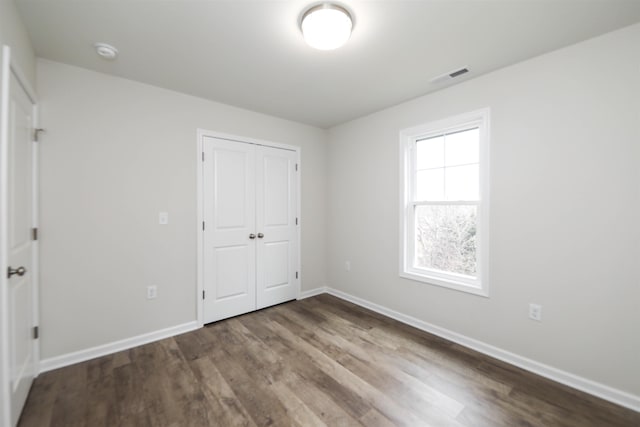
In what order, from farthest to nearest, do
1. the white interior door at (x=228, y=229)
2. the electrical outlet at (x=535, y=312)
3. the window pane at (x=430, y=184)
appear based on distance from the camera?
the white interior door at (x=228, y=229), the window pane at (x=430, y=184), the electrical outlet at (x=535, y=312)

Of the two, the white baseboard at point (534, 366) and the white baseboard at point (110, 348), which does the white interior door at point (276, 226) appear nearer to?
the white baseboard at point (110, 348)

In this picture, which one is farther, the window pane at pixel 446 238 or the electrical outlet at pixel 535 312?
the window pane at pixel 446 238

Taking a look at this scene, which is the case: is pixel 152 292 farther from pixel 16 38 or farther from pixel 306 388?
pixel 16 38

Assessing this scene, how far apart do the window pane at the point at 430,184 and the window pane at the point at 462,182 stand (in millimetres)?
64

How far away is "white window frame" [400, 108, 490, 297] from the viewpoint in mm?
2387

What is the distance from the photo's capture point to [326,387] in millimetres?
1914

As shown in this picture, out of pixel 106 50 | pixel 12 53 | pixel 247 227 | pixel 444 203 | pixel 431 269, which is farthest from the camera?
pixel 247 227

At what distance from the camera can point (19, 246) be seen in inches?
68.5

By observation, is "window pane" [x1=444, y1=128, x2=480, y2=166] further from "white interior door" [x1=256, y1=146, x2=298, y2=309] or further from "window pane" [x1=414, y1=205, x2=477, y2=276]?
"white interior door" [x1=256, y1=146, x2=298, y2=309]

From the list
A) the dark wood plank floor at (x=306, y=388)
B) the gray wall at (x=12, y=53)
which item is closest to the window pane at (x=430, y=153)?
the dark wood plank floor at (x=306, y=388)

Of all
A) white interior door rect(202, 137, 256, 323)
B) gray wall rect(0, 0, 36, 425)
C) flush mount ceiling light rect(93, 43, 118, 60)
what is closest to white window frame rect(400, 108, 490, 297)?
white interior door rect(202, 137, 256, 323)

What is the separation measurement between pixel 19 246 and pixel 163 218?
3.36ft

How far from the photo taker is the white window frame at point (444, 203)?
7.83 feet

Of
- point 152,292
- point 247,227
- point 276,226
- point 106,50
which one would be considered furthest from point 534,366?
point 106,50
